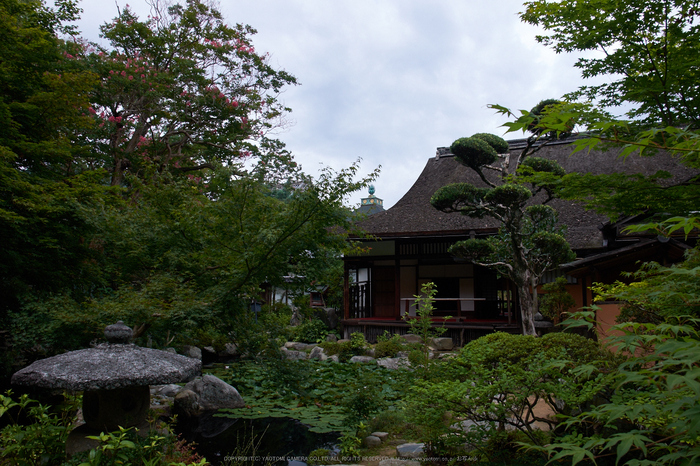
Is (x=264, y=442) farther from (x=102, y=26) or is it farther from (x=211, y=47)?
(x=102, y=26)

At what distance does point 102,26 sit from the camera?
45.6ft

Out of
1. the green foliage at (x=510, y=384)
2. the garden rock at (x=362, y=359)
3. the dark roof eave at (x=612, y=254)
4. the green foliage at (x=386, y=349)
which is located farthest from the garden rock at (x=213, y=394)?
the dark roof eave at (x=612, y=254)

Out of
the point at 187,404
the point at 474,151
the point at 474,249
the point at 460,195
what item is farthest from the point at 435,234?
the point at 187,404

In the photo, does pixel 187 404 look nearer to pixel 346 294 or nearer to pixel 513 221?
pixel 513 221

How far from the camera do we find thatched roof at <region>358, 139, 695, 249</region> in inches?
519

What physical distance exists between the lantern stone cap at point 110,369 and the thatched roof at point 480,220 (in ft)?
29.2

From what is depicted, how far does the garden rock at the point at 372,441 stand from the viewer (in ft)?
19.5

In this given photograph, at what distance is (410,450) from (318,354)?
8.27 m

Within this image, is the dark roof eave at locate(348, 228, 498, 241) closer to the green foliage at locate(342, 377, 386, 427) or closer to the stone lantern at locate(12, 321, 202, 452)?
the green foliage at locate(342, 377, 386, 427)

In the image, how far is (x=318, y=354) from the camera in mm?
13312

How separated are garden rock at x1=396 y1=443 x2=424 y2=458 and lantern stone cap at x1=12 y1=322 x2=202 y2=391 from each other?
2625 mm

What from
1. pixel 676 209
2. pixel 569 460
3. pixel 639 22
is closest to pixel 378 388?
pixel 569 460

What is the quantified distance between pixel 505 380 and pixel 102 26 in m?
15.6

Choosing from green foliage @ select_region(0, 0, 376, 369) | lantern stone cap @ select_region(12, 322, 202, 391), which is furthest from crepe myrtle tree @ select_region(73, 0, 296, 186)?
lantern stone cap @ select_region(12, 322, 202, 391)
